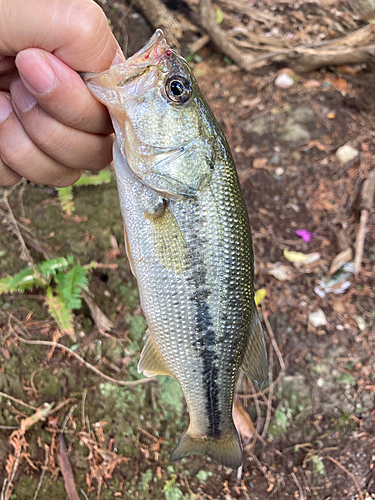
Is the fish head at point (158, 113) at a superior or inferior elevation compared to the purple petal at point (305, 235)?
superior

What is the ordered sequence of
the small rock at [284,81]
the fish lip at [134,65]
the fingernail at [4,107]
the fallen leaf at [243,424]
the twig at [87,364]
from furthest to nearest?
the small rock at [284,81], the fallen leaf at [243,424], the twig at [87,364], the fingernail at [4,107], the fish lip at [134,65]

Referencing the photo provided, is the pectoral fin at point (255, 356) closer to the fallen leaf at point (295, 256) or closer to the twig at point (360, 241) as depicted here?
the fallen leaf at point (295, 256)

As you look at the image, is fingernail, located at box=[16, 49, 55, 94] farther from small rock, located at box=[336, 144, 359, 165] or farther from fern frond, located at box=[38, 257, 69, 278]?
small rock, located at box=[336, 144, 359, 165]

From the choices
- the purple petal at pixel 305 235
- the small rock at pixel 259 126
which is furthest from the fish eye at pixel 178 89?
the small rock at pixel 259 126

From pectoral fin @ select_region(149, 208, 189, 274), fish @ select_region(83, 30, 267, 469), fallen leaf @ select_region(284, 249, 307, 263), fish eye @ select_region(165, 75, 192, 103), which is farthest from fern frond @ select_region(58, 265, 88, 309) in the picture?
fallen leaf @ select_region(284, 249, 307, 263)

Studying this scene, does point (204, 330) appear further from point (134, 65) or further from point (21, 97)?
point (21, 97)

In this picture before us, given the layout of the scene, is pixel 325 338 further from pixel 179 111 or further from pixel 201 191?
pixel 179 111

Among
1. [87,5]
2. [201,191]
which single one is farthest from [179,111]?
[87,5]
